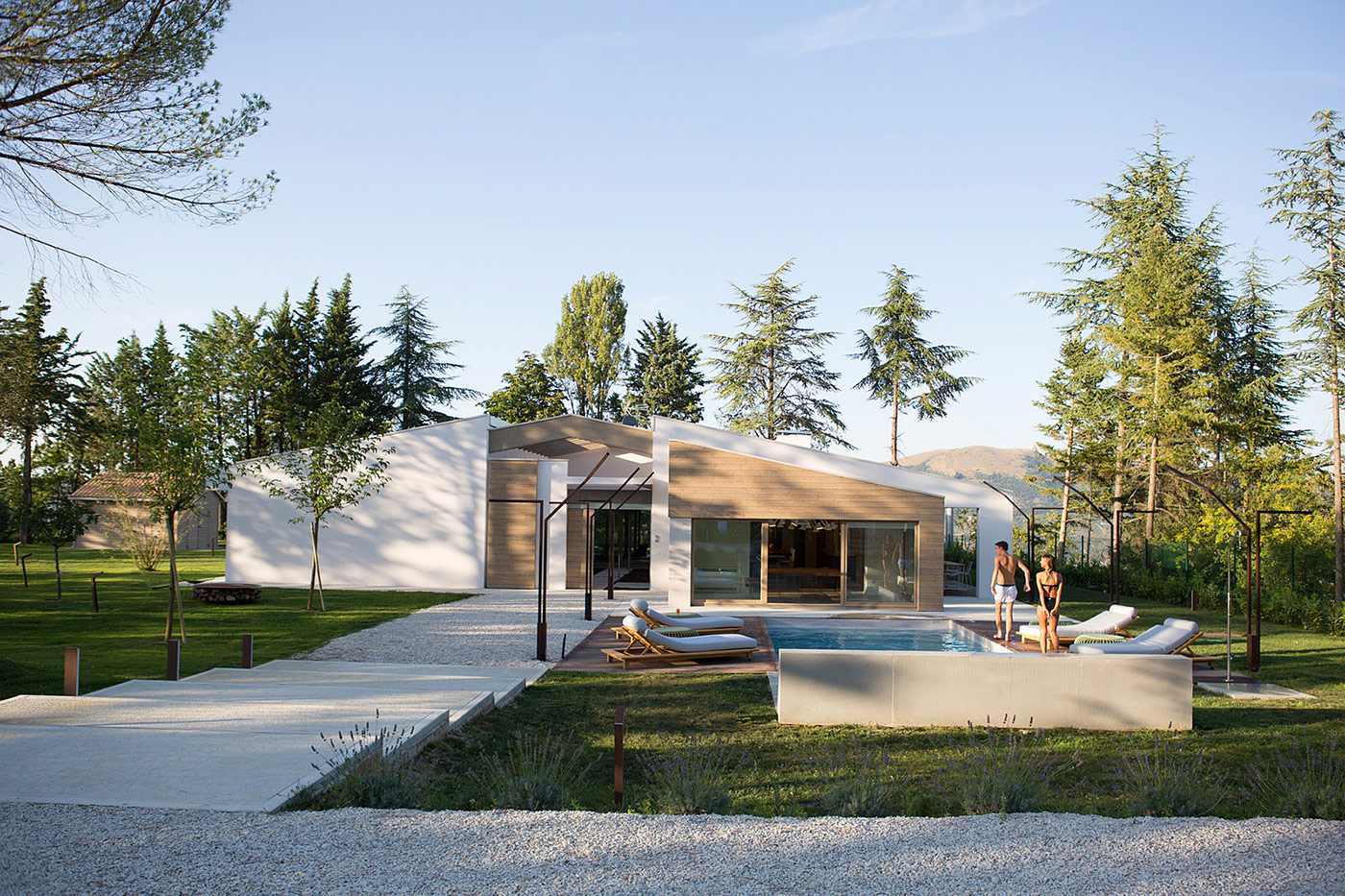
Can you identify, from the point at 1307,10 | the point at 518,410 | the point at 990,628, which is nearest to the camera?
the point at 1307,10

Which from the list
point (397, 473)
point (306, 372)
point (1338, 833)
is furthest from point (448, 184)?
point (306, 372)

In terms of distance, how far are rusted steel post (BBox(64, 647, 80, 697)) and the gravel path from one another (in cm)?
364

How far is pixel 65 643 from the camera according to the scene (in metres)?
12.6

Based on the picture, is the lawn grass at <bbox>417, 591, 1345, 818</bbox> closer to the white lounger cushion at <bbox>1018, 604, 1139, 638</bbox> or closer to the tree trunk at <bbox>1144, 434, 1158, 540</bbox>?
the white lounger cushion at <bbox>1018, 604, 1139, 638</bbox>

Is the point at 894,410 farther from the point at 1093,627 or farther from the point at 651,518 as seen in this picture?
the point at 1093,627

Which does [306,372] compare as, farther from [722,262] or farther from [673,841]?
[673,841]

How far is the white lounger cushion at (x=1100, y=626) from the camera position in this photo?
44.9 feet

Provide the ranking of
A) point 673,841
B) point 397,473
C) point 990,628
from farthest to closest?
point 397,473 < point 990,628 < point 673,841

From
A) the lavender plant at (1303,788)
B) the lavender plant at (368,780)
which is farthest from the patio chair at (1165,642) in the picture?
the lavender plant at (368,780)

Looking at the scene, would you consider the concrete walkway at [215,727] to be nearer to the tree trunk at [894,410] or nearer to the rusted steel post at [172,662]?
the rusted steel post at [172,662]

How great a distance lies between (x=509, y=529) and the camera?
22.1m

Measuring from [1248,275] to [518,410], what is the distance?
29.8m

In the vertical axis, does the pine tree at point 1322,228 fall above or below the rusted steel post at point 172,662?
above

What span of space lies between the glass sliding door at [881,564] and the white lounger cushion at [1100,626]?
4613 millimetres
